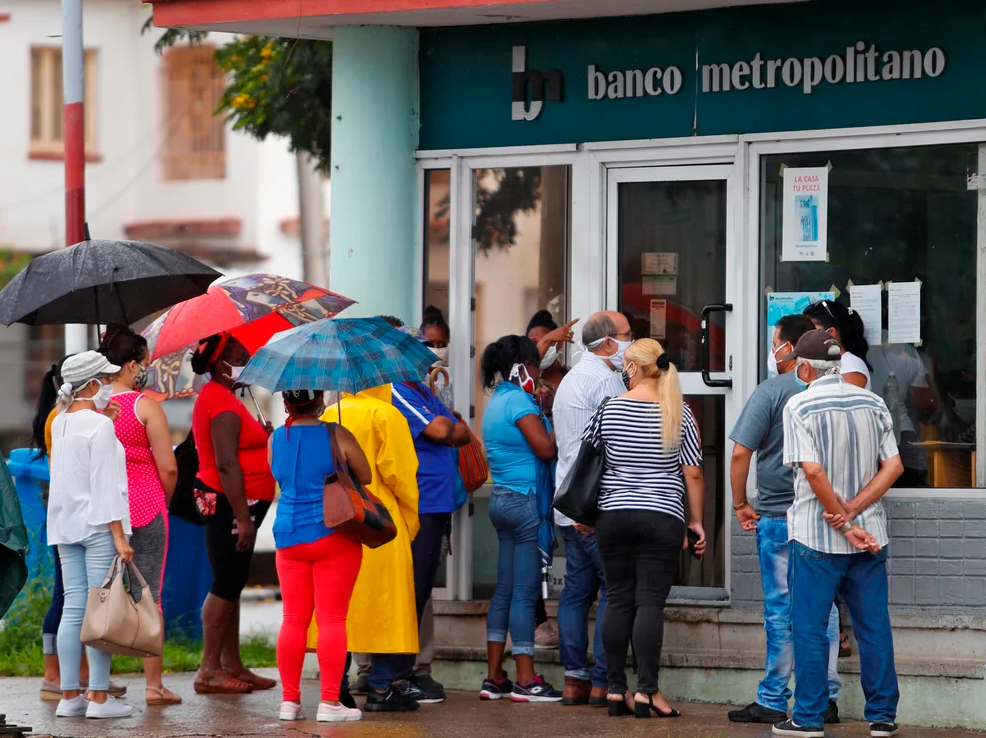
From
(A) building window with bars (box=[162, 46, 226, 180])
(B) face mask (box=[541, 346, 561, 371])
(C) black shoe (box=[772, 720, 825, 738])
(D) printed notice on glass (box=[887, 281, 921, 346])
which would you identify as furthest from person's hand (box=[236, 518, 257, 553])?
(A) building window with bars (box=[162, 46, 226, 180])

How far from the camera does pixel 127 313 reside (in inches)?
373

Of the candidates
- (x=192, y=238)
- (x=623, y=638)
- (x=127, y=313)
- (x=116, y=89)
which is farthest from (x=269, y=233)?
(x=623, y=638)

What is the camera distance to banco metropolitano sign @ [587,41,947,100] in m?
8.66

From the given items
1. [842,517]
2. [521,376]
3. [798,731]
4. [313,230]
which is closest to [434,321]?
[521,376]

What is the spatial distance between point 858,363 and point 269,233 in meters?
21.8

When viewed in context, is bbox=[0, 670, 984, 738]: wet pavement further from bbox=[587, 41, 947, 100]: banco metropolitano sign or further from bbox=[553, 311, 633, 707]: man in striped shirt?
bbox=[587, 41, 947, 100]: banco metropolitano sign

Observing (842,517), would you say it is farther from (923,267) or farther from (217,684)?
(217,684)

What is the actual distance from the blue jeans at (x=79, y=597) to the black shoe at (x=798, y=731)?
323 cm

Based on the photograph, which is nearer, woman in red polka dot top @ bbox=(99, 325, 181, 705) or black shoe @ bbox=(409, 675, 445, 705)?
woman in red polka dot top @ bbox=(99, 325, 181, 705)

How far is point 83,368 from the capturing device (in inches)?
320

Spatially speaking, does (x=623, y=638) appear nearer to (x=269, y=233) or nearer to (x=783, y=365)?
(x=783, y=365)

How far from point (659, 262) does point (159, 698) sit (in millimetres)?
3531

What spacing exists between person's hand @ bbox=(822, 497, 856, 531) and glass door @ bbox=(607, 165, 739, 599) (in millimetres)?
1712

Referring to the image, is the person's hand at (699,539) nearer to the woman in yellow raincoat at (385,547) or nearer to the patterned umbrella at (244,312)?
the woman in yellow raincoat at (385,547)
